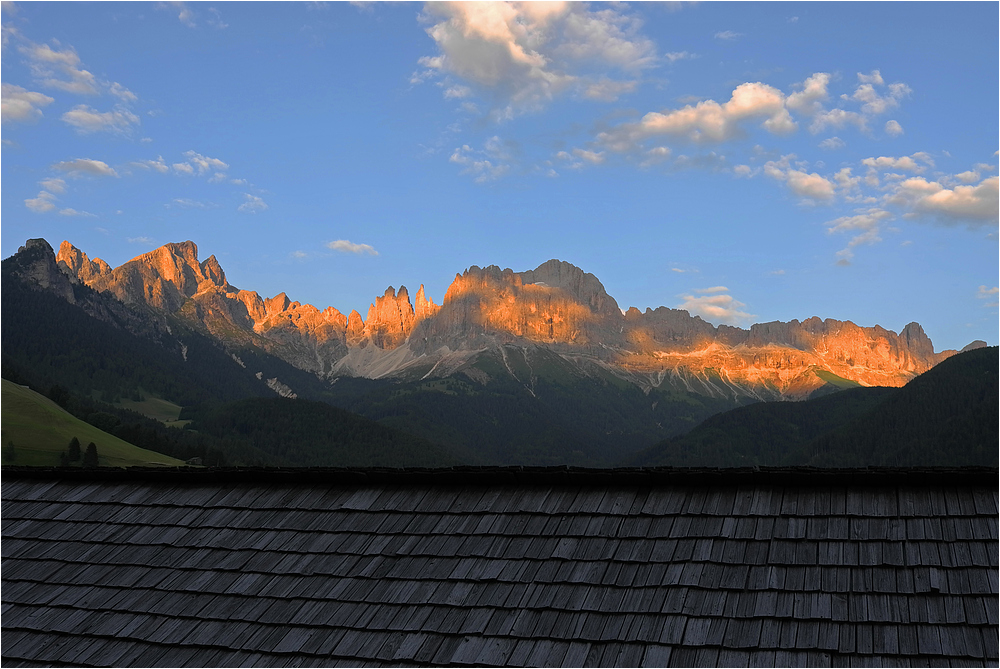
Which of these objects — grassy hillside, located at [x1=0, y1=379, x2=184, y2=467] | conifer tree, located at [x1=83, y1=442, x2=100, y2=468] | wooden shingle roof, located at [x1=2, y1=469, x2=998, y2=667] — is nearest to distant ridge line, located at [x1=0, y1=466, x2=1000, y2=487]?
wooden shingle roof, located at [x1=2, y1=469, x2=998, y2=667]

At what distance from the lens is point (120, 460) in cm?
12569

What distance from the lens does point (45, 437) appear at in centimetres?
12631

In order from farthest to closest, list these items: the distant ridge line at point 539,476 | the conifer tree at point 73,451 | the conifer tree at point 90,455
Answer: the conifer tree at point 73,451, the conifer tree at point 90,455, the distant ridge line at point 539,476

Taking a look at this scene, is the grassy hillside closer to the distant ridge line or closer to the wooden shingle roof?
the distant ridge line

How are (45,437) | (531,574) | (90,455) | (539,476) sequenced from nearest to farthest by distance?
1. (531,574)
2. (539,476)
3. (90,455)
4. (45,437)

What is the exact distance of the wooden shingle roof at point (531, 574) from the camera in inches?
332

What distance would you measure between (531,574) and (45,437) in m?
141

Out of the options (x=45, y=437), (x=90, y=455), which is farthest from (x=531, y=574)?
(x=45, y=437)

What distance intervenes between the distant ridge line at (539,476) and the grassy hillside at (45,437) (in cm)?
11611

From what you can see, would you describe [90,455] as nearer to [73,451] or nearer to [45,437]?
[73,451]

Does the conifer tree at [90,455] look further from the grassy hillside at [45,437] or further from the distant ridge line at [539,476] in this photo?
the distant ridge line at [539,476]

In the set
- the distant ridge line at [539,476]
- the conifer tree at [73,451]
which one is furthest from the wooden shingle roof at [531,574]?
the conifer tree at [73,451]

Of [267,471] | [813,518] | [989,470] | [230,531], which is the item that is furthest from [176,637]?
[989,470]

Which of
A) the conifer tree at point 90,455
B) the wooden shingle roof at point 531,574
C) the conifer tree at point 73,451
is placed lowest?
the conifer tree at point 90,455
